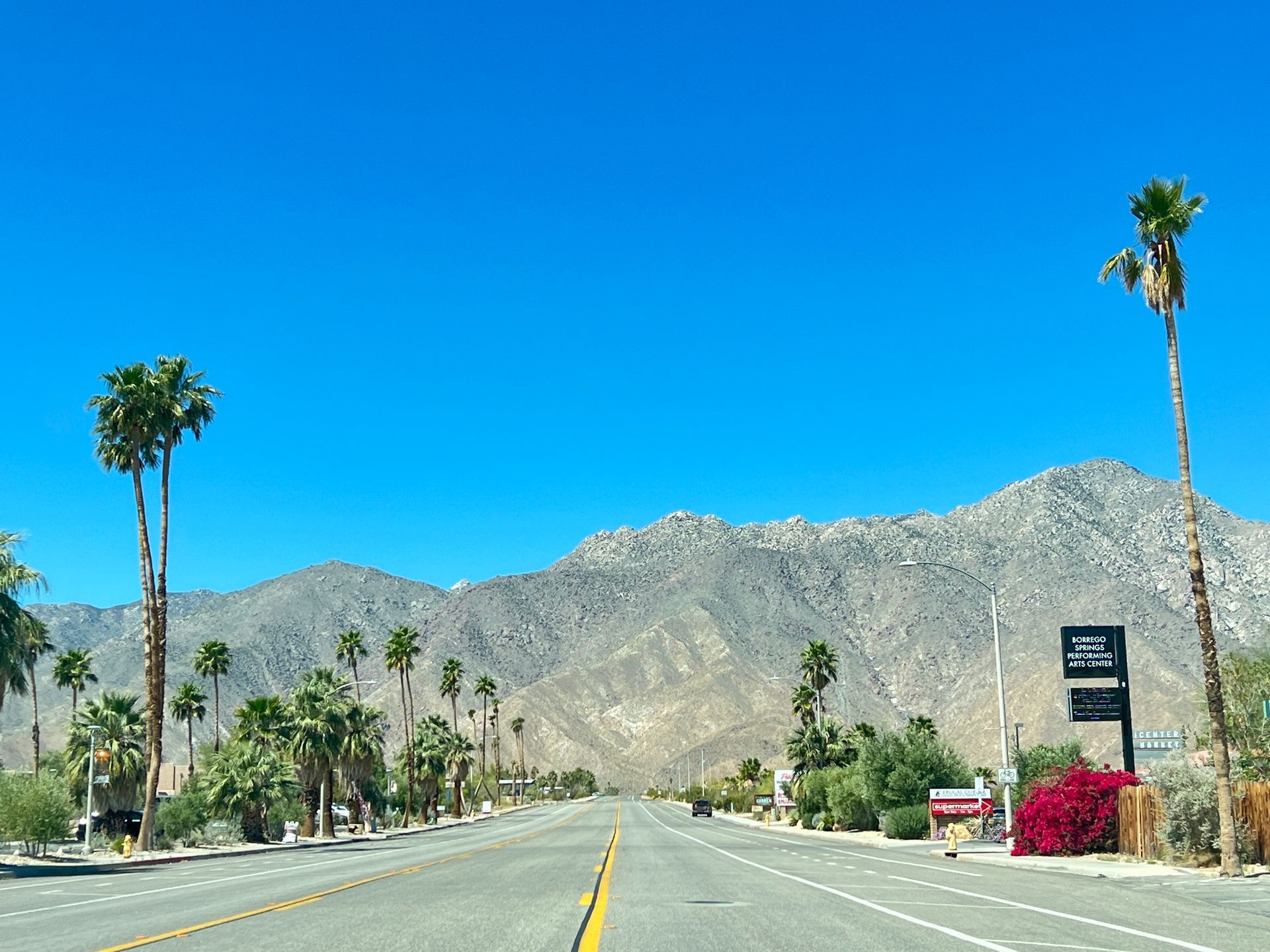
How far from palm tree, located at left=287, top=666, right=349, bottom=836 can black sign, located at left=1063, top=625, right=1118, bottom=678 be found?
127 ft

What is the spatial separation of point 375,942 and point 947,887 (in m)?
13.8

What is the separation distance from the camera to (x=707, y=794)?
160625 millimetres

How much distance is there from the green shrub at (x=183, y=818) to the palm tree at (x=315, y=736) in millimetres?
7640

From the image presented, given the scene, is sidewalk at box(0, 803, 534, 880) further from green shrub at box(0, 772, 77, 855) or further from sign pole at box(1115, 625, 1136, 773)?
sign pole at box(1115, 625, 1136, 773)

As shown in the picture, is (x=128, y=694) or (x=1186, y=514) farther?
(x=128, y=694)

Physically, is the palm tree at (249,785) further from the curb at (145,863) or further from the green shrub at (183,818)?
the curb at (145,863)

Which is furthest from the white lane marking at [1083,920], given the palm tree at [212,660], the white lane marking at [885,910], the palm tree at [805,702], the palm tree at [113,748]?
the palm tree at [212,660]

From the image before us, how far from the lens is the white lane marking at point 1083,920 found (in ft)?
45.4

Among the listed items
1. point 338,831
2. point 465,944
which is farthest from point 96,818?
point 465,944

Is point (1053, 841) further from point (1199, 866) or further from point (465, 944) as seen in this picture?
point (465, 944)

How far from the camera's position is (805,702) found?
318ft

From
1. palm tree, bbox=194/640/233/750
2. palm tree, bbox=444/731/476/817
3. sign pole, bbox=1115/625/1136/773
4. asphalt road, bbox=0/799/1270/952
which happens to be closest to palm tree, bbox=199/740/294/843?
asphalt road, bbox=0/799/1270/952

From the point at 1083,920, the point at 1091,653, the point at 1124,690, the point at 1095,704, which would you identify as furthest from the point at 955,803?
the point at 1083,920

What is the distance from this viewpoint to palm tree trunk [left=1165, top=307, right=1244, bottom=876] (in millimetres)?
26219
